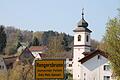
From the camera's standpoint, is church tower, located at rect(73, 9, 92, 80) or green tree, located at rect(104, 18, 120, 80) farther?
church tower, located at rect(73, 9, 92, 80)

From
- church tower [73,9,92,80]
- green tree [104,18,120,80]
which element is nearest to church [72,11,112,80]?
church tower [73,9,92,80]

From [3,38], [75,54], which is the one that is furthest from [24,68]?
[3,38]

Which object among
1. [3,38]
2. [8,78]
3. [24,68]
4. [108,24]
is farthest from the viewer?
[3,38]

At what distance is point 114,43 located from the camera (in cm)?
3177

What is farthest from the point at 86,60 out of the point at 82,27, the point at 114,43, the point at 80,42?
the point at 114,43

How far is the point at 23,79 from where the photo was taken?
56031mm

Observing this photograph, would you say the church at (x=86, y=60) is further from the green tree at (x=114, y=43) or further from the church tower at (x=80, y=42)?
the green tree at (x=114, y=43)

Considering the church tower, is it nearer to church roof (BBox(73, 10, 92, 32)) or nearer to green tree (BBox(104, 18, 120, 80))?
church roof (BBox(73, 10, 92, 32))

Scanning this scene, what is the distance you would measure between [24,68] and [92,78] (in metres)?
15.9

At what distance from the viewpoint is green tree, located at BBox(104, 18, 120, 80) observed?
31.2 m

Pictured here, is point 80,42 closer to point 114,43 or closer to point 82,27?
point 82,27

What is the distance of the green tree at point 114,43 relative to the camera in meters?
31.2

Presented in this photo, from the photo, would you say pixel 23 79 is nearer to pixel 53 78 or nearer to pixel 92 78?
pixel 92 78

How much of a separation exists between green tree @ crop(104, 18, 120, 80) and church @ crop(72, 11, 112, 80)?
1308 inches
